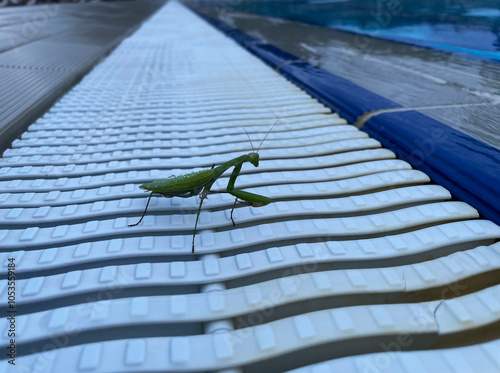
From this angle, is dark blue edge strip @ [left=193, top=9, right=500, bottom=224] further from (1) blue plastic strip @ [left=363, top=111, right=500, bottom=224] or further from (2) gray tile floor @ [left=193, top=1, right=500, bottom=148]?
(2) gray tile floor @ [left=193, top=1, right=500, bottom=148]

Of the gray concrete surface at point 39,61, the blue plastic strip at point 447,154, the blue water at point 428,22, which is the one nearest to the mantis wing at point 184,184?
the blue plastic strip at point 447,154

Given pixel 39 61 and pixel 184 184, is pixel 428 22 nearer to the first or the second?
pixel 39 61

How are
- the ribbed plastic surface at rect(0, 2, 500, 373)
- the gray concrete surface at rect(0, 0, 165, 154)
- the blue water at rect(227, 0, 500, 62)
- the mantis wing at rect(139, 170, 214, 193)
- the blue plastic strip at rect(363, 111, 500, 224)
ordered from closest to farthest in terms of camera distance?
the ribbed plastic surface at rect(0, 2, 500, 373) → the mantis wing at rect(139, 170, 214, 193) → the blue plastic strip at rect(363, 111, 500, 224) → the gray concrete surface at rect(0, 0, 165, 154) → the blue water at rect(227, 0, 500, 62)

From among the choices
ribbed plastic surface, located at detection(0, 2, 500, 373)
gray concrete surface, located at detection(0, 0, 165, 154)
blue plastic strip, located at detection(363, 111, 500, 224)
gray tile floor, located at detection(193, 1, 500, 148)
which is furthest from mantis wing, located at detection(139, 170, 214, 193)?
gray tile floor, located at detection(193, 1, 500, 148)

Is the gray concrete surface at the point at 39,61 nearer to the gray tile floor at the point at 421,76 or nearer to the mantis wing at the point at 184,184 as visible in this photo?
the mantis wing at the point at 184,184

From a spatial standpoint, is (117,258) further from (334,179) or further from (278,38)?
(278,38)
